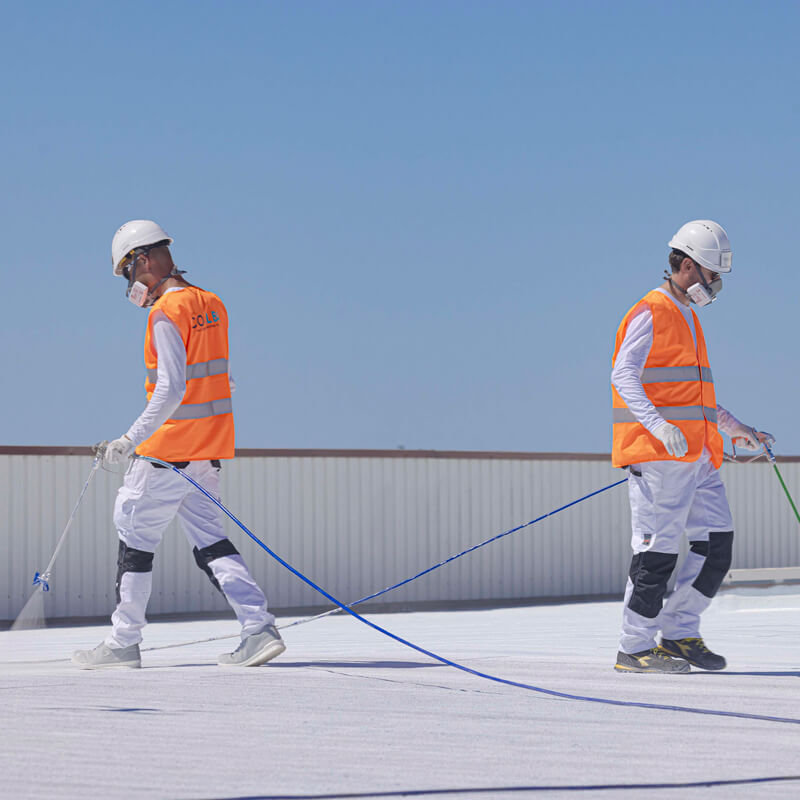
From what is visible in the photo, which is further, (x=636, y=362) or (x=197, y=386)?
(x=197, y=386)

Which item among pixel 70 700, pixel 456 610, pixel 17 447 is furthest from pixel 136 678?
pixel 456 610

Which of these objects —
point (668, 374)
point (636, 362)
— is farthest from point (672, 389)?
point (636, 362)

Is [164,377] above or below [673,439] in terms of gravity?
above

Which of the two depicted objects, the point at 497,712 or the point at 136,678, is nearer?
the point at 497,712

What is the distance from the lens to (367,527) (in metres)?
14.6

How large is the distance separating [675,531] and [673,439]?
1.69ft

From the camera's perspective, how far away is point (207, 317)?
23.0ft

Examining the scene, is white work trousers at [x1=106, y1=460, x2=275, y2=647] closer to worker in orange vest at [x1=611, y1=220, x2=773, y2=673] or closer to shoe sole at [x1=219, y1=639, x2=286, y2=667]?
shoe sole at [x1=219, y1=639, x2=286, y2=667]

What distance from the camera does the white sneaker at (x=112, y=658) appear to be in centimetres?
686

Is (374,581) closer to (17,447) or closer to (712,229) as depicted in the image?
(17,447)

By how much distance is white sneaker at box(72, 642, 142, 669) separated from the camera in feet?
22.5

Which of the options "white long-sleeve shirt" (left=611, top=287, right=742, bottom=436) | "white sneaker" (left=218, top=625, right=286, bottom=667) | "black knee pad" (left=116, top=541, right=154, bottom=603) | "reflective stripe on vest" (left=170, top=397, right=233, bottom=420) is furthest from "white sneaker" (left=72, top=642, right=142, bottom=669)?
"white long-sleeve shirt" (left=611, top=287, right=742, bottom=436)

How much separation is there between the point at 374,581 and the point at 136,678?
825cm

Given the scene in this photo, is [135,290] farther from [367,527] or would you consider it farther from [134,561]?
[367,527]
